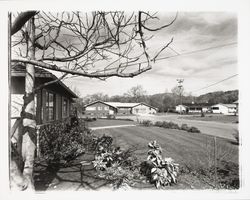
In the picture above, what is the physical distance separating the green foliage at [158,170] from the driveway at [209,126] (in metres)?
0.94

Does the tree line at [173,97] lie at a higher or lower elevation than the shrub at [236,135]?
higher

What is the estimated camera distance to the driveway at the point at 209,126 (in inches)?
105

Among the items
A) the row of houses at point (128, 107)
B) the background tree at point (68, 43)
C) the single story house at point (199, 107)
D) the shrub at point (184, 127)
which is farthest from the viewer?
the shrub at point (184, 127)

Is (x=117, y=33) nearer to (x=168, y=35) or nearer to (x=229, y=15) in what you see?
(x=168, y=35)

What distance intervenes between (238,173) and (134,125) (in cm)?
277

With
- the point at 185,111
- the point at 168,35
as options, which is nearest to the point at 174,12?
the point at 168,35

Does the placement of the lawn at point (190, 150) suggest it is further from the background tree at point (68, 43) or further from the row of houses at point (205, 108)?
the background tree at point (68, 43)

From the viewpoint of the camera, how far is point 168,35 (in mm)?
2574

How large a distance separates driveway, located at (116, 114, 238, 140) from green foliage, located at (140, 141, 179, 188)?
3.09 feet

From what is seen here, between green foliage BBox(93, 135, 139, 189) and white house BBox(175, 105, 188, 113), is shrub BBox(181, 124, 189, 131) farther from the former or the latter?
green foliage BBox(93, 135, 139, 189)

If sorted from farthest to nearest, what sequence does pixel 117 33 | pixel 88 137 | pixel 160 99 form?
pixel 88 137 < pixel 160 99 < pixel 117 33

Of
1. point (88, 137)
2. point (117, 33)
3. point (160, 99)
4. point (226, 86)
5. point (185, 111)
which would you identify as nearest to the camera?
point (117, 33)

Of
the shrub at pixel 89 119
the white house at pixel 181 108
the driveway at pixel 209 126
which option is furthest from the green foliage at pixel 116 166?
the shrub at pixel 89 119

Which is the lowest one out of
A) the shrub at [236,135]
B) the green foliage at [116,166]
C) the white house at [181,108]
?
the green foliage at [116,166]
